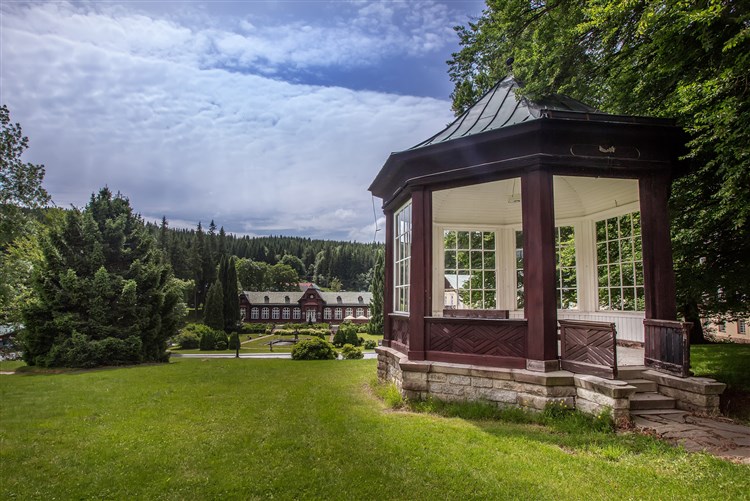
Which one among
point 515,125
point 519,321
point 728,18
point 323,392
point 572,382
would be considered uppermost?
point 728,18

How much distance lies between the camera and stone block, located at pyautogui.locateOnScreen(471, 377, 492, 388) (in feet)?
19.2

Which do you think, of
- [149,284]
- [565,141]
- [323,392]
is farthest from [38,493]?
[149,284]

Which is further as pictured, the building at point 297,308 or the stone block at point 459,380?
the building at point 297,308

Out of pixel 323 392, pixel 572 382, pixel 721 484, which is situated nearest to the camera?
pixel 721 484

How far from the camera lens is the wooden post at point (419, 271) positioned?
6598mm

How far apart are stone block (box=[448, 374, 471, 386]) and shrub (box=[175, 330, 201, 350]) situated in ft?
108

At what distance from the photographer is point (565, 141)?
5926 millimetres

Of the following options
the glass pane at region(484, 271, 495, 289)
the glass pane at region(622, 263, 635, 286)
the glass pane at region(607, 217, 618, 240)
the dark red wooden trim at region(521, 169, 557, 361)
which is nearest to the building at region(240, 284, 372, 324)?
the glass pane at region(484, 271, 495, 289)

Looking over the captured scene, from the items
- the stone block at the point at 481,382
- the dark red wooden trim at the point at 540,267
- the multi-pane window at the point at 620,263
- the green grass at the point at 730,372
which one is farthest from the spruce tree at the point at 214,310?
the dark red wooden trim at the point at 540,267

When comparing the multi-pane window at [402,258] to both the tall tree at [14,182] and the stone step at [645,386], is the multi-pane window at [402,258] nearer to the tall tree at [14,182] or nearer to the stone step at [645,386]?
the stone step at [645,386]

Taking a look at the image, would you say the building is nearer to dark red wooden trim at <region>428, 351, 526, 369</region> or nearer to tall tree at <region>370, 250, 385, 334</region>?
tall tree at <region>370, 250, 385, 334</region>

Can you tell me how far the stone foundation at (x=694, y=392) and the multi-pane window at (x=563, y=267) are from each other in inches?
159

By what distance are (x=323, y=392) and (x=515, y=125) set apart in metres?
5.44

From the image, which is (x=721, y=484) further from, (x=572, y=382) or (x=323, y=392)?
(x=323, y=392)
